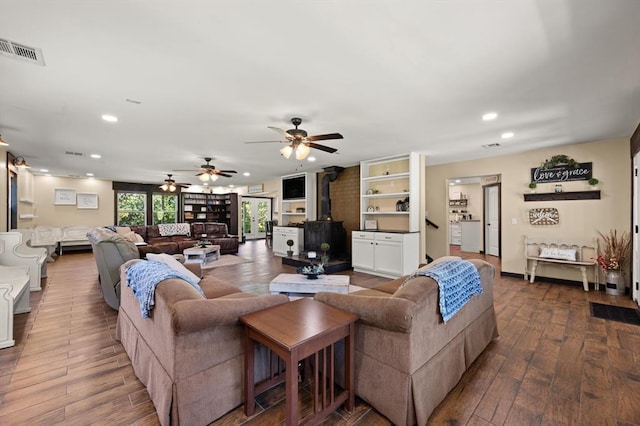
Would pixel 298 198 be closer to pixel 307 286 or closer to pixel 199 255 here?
pixel 199 255

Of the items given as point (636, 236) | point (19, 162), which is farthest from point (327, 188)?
point (19, 162)

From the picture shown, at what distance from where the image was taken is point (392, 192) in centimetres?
617

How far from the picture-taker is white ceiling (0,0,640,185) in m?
1.70

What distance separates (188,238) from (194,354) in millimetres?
7715

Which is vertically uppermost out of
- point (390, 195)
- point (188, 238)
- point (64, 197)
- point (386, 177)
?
point (386, 177)

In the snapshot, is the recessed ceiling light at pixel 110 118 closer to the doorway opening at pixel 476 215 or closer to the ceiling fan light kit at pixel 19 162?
the ceiling fan light kit at pixel 19 162

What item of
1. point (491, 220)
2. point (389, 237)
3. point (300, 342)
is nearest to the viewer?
point (300, 342)

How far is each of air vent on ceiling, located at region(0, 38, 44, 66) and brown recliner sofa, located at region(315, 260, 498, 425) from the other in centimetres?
289

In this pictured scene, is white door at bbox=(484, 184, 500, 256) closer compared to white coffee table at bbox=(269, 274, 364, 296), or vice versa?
white coffee table at bbox=(269, 274, 364, 296)

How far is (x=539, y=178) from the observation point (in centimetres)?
510

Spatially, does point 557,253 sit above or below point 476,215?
below

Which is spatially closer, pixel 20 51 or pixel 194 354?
pixel 194 354

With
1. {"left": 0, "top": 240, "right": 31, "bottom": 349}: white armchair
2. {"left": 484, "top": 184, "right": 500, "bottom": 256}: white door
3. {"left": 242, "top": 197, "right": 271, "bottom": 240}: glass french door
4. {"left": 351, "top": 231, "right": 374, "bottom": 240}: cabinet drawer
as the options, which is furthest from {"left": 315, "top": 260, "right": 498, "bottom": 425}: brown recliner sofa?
{"left": 242, "top": 197, "right": 271, "bottom": 240}: glass french door

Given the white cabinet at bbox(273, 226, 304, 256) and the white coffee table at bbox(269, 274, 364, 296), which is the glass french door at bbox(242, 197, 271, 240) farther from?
the white coffee table at bbox(269, 274, 364, 296)
